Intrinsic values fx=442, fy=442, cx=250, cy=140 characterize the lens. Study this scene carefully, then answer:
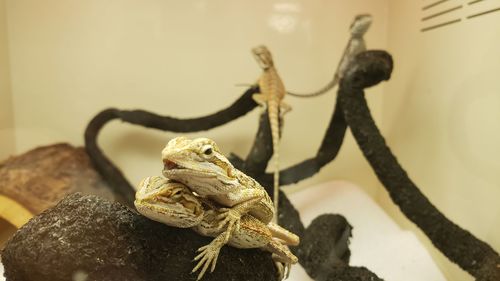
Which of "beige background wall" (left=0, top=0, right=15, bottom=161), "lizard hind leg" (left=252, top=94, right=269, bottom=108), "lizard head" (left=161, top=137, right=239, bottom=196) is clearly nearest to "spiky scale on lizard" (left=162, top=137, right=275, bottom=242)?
"lizard head" (left=161, top=137, right=239, bottom=196)

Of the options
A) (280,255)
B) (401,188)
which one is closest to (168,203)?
(280,255)

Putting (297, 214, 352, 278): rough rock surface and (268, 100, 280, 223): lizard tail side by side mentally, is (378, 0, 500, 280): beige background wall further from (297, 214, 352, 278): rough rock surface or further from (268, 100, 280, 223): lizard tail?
(268, 100, 280, 223): lizard tail

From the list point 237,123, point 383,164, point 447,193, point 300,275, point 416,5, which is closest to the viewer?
point 300,275

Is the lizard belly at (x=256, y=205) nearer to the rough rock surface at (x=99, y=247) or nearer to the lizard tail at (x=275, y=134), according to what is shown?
the rough rock surface at (x=99, y=247)

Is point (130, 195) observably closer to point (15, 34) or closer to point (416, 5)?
point (15, 34)

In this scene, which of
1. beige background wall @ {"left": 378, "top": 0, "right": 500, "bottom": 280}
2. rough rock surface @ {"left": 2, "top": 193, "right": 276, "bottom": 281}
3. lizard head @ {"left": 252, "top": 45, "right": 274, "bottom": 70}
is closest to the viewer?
rough rock surface @ {"left": 2, "top": 193, "right": 276, "bottom": 281}

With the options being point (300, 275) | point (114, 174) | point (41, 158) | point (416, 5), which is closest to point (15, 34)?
point (41, 158)
